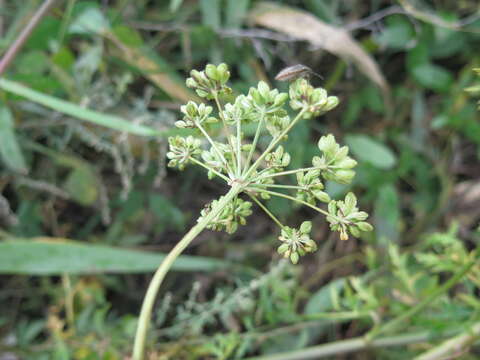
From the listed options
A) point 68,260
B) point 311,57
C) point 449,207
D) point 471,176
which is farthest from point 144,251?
point 471,176

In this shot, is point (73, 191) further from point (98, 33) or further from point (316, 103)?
point (316, 103)

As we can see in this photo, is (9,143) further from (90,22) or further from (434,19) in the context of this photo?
(434,19)

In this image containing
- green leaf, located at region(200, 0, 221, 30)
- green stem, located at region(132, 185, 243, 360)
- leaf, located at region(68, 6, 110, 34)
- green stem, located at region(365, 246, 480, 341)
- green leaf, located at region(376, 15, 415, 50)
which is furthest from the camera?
green leaf, located at region(376, 15, 415, 50)

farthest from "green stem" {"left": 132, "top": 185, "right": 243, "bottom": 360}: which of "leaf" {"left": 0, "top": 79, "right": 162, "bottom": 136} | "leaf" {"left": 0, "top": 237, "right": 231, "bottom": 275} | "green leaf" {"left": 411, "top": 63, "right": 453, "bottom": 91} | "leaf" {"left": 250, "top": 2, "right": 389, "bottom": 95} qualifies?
"green leaf" {"left": 411, "top": 63, "right": 453, "bottom": 91}

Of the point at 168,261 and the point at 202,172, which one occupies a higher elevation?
the point at 202,172

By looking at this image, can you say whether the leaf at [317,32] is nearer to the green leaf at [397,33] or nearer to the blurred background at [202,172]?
the blurred background at [202,172]

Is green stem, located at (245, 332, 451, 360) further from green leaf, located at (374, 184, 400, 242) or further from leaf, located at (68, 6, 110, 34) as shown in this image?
leaf, located at (68, 6, 110, 34)

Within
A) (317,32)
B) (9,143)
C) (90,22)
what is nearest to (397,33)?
(317,32)
